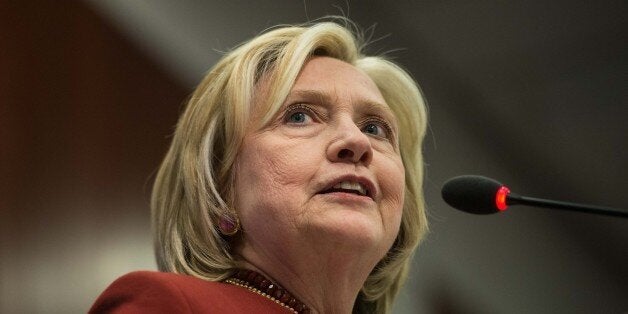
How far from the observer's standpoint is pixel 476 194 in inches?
47.7

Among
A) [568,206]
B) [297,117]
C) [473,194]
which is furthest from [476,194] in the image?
[297,117]

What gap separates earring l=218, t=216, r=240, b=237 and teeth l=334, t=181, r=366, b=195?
18 cm

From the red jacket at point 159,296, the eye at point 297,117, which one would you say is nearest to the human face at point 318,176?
the eye at point 297,117

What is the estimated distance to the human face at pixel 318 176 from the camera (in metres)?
1.31

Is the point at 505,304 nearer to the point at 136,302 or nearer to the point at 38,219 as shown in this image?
the point at 38,219

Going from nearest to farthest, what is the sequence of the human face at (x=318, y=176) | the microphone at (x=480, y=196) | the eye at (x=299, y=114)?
1. the microphone at (x=480, y=196)
2. the human face at (x=318, y=176)
3. the eye at (x=299, y=114)

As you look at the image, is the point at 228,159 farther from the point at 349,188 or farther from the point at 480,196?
the point at 480,196

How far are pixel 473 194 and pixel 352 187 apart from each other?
8.3 inches

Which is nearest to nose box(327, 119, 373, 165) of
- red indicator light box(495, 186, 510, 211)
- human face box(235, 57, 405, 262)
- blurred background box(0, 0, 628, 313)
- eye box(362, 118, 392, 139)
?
human face box(235, 57, 405, 262)

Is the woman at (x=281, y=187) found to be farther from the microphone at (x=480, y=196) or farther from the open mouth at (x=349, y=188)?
the microphone at (x=480, y=196)

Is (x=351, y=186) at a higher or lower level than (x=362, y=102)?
lower

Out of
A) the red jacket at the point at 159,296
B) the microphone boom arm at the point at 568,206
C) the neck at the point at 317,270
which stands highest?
the microphone boom arm at the point at 568,206

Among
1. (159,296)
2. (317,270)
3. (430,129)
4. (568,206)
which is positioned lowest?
(159,296)

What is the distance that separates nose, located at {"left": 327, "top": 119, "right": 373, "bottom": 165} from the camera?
1.34m
